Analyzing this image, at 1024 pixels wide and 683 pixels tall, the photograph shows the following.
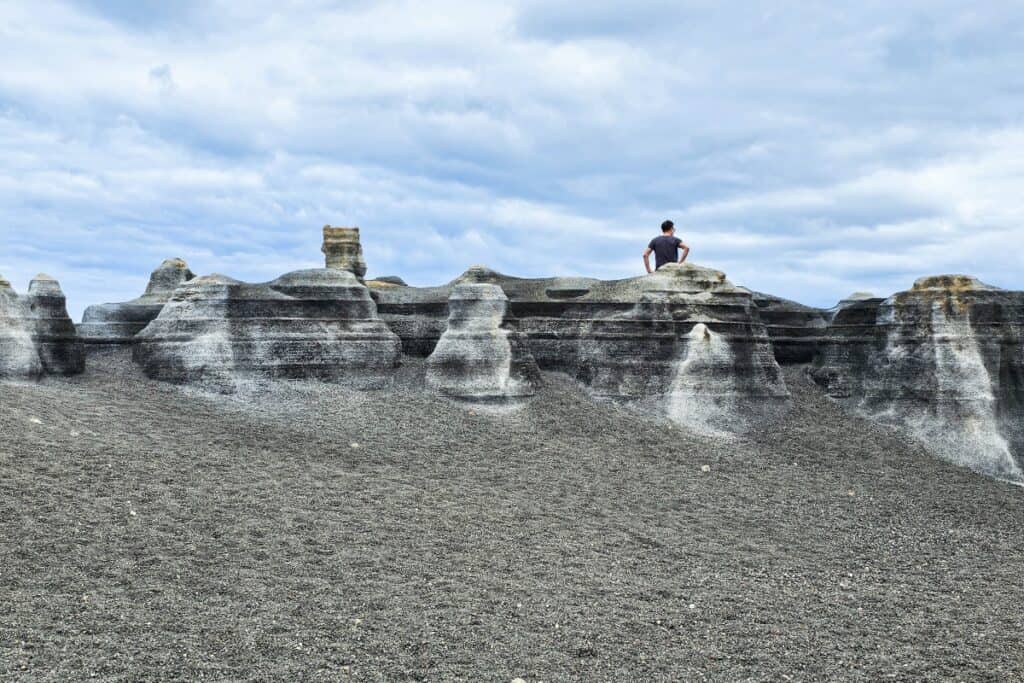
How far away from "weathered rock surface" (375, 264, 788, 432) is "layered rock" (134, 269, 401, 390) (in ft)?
4.82

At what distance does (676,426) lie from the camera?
1758 centimetres

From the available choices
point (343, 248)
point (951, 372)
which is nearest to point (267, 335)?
point (343, 248)

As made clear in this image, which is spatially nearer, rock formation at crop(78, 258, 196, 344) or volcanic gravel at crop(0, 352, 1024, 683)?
volcanic gravel at crop(0, 352, 1024, 683)

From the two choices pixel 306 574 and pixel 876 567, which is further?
pixel 876 567

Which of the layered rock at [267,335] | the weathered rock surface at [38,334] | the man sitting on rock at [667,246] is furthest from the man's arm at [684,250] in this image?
the weathered rock surface at [38,334]

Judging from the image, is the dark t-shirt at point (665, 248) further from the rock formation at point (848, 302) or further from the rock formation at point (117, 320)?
the rock formation at point (117, 320)

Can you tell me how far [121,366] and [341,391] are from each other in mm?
4270

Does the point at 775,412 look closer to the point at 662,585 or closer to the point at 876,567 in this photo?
the point at 876,567

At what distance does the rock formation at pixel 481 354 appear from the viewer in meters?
18.0

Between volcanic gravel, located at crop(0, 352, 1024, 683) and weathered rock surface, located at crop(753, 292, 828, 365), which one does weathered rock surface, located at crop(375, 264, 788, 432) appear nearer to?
volcanic gravel, located at crop(0, 352, 1024, 683)

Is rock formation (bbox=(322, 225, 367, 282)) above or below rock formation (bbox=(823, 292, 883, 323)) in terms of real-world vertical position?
above

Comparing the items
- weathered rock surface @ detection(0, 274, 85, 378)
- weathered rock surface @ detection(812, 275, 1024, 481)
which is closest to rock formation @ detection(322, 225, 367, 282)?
weathered rock surface @ detection(0, 274, 85, 378)

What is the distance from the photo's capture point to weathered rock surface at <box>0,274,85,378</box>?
55.5ft

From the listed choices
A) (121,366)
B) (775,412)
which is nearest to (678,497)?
(775,412)
